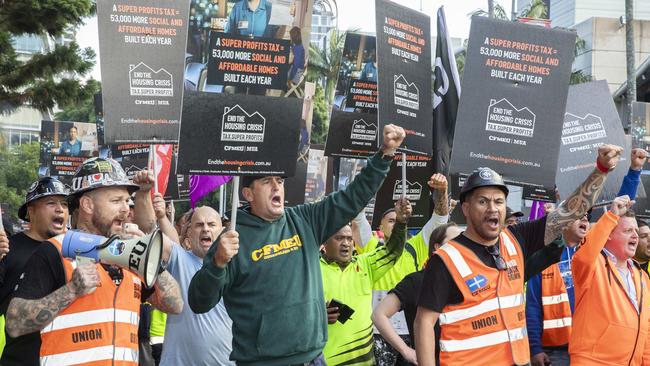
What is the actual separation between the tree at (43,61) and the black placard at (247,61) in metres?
9.85

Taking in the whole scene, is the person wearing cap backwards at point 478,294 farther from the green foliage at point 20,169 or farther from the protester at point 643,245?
the green foliage at point 20,169

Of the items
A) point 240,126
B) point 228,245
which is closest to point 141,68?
point 240,126

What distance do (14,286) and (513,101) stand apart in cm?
427

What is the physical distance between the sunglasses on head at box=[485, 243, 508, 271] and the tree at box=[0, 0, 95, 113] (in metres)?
11.6

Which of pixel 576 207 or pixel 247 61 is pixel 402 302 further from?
pixel 247 61

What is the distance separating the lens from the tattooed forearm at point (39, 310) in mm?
5215

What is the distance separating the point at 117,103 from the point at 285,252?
2867 millimetres

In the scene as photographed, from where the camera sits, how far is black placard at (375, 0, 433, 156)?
8.72 meters

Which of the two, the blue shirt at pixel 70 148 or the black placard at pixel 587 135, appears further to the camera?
the blue shirt at pixel 70 148

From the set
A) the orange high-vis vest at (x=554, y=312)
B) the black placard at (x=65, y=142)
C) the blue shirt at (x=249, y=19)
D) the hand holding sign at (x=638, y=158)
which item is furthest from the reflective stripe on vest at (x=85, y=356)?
the black placard at (x=65, y=142)

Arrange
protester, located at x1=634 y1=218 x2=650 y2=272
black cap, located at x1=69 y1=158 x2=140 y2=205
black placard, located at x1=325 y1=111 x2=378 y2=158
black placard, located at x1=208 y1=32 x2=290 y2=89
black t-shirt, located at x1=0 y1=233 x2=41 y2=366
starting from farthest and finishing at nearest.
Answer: black placard, located at x1=325 y1=111 x2=378 y2=158 → protester, located at x1=634 y1=218 x2=650 y2=272 → black placard, located at x1=208 y1=32 x2=290 y2=89 → black cap, located at x1=69 y1=158 x2=140 y2=205 → black t-shirt, located at x1=0 y1=233 x2=41 y2=366

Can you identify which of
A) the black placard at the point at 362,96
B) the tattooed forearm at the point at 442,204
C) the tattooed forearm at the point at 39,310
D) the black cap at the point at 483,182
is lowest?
the tattooed forearm at the point at 39,310

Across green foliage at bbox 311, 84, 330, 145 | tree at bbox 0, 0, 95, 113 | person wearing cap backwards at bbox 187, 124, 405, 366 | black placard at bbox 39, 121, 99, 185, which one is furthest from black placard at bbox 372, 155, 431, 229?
green foliage at bbox 311, 84, 330, 145

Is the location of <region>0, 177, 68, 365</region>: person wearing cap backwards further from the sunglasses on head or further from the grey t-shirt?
the sunglasses on head
